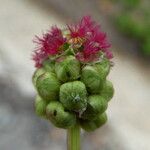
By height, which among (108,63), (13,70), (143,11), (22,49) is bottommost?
(108,63)

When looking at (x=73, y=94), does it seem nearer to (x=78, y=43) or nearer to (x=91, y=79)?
(x=91, y=79)

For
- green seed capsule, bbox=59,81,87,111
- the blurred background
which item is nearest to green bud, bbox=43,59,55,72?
green seed capsule, bbox=59,81,87,111

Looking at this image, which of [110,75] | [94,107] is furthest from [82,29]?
[110,75]

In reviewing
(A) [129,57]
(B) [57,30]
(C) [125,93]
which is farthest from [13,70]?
(B) [57,30]

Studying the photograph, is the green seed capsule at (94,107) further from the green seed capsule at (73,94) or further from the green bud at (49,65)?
the green bud at (49,65)

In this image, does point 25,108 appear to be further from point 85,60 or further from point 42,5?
point 85,60

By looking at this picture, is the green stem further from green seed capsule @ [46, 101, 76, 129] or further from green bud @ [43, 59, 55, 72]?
green bud @ [43, 59, 55, 72]
